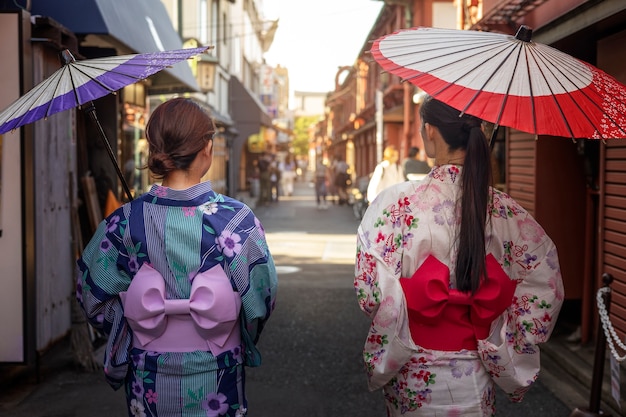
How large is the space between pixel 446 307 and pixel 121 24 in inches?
239

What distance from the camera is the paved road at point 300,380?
17.5ft

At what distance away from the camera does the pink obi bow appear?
2711 millimetres

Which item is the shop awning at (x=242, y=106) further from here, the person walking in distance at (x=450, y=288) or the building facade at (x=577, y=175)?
the person walking in distance at (x=450, y=288)

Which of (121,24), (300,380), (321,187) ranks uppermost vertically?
(121,24)

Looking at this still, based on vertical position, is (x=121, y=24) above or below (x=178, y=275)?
above

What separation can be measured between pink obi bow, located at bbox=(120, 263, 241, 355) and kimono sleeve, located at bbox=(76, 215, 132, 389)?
0.09 metres

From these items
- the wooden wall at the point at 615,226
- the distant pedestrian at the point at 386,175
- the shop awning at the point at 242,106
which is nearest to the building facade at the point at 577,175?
the wooden wall at the point at 615,226

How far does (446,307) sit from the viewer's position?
2902mm

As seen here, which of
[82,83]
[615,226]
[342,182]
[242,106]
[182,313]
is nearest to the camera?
[182,313]

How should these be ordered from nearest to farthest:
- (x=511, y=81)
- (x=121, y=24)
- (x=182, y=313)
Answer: (x=182, y=313)
(x=511, y=81)
(x=121, y=24)

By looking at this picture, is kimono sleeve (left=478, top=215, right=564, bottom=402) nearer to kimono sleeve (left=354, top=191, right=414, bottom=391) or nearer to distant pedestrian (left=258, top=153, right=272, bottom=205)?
kimono sleeve (left=354, top=191, right=414, bottom=391)

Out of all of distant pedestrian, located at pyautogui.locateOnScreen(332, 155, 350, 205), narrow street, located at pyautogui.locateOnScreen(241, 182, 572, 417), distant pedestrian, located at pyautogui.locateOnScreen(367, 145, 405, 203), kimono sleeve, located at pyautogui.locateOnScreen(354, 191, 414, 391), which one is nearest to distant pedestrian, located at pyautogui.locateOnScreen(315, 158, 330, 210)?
distant pedestrian, located at pyautogui.locateOnScreen(332, 155, 350, 205)

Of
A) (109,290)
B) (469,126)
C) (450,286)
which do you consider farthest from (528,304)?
(109,290)

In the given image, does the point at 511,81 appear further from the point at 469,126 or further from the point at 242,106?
the point at 242,106
